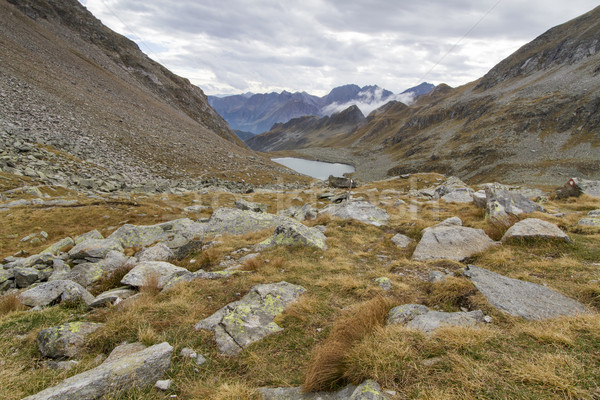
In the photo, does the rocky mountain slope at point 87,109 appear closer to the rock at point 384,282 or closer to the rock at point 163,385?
the rock at point 163,385

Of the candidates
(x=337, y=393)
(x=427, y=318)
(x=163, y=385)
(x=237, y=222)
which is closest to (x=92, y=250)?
(x=237, y=222)

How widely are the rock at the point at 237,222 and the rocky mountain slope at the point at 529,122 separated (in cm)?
7877

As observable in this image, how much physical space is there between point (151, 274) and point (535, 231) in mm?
14282

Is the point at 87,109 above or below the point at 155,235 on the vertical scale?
above

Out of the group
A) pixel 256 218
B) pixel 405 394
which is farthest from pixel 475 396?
pixel 256 218

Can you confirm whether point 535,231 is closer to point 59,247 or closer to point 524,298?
point 524,298

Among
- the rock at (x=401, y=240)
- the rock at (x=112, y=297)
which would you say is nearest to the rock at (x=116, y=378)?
the rock at (x=112, y=297)

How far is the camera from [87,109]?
54.8 m

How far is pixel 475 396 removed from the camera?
3.37 meters

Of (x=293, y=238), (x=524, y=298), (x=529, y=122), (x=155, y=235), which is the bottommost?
(x=155, y=235)

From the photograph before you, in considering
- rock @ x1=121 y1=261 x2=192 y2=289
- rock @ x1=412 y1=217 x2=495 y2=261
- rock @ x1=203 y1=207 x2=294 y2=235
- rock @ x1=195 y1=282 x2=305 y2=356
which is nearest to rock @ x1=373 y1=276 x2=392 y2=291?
rock @ x1=195 y1=282 x2=305 y2=356

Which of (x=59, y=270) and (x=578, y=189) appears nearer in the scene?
(x=59, y=270)

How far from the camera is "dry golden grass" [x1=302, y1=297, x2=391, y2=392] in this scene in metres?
4.42

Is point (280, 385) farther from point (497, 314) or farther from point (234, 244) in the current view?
point (234, 244)
